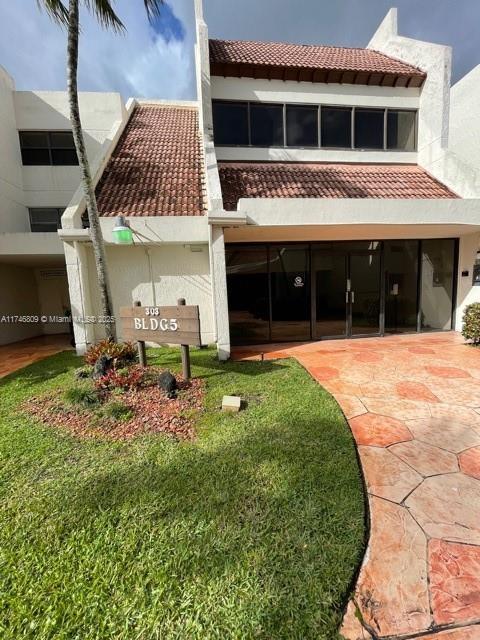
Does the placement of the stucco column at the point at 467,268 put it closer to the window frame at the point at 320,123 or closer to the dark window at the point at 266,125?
the window frame at the point at 320,123

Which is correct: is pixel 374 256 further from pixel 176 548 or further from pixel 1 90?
pixel 1 90

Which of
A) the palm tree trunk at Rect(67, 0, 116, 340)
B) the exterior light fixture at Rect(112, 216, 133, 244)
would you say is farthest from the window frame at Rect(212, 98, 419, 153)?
the exterior light fixture at Rect(112, 216, 133, 244)

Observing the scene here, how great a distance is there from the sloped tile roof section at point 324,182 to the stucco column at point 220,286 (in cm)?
119

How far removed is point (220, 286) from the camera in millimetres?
6754

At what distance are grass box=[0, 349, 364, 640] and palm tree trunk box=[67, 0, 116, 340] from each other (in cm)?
311

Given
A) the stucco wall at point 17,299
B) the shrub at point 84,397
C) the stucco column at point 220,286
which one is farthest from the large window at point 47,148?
the shrub at point 84,397

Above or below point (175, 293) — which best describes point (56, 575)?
below

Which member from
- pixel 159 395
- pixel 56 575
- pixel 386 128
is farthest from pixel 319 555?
pixel 386 128

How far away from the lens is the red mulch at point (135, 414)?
3.97 metres

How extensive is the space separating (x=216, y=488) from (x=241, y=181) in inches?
325

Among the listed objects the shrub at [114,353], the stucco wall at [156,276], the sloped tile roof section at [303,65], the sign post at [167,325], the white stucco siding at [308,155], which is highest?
the sloped tile roof section at [303,65]

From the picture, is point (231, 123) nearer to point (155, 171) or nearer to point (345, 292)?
point (155, 171)

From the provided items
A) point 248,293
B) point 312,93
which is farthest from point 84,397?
point 312,93

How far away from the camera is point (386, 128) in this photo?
1052 centimetres
